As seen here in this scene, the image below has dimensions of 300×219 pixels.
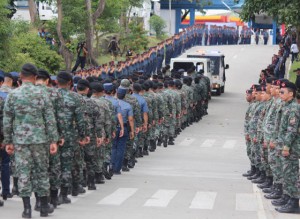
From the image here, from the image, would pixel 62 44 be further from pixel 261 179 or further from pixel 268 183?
pixel 268 183

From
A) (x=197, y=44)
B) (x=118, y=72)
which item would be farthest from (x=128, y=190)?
(x=197, y=44)

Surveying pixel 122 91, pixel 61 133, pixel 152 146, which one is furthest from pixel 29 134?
pixel 152 146

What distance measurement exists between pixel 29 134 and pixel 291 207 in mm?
4277

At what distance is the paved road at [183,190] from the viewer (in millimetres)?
12391

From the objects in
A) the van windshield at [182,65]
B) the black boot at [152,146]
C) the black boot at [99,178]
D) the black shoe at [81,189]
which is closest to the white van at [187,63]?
the van windshield at [182,65]

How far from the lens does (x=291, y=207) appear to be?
42.5ft

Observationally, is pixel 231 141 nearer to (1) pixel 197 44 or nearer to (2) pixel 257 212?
(2) pixel 257 212

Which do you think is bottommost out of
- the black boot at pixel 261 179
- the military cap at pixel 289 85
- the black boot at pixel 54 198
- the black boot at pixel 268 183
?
the black boot at pixel 261 179

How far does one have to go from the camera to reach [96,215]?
12.0m

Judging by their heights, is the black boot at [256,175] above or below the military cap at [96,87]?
below

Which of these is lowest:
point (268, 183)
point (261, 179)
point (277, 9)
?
point (261, 179)

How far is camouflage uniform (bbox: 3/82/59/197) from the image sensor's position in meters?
11.4

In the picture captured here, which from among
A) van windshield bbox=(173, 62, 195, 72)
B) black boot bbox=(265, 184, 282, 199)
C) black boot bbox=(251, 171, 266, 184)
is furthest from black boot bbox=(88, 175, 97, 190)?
van windshield bbox=(173, 62, 195, 72)

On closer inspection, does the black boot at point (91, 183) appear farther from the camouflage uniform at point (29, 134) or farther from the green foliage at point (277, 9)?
the green foliage at point (277, 9)
